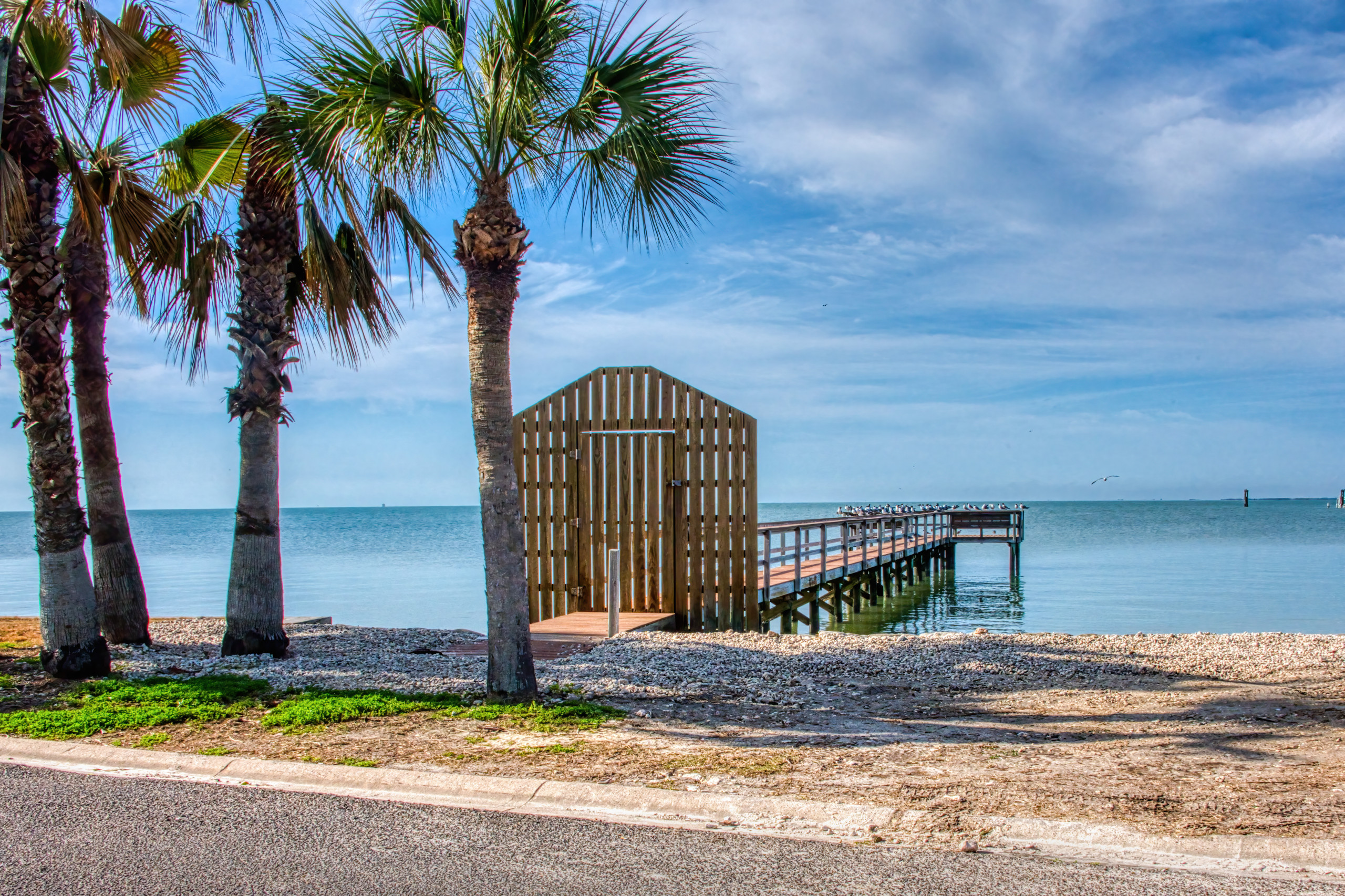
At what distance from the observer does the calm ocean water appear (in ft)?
62.3

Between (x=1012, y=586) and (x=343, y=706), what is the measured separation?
24.3 meters

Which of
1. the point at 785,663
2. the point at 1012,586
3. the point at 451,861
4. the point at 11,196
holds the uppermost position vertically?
the point at 11,196

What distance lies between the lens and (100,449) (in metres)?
8.79

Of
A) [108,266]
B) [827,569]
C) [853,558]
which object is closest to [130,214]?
[108,266]

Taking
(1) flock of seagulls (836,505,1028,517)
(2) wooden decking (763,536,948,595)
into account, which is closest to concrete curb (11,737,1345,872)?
(2) wooden decking (763,536,948,595)

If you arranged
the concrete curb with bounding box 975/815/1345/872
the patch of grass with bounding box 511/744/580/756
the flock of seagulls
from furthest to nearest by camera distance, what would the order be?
1. the flock of seagulls
2. the patch of grass with bounding box 511/744/580/756
3. the concrete curb with bounding box 975/815/1345/872

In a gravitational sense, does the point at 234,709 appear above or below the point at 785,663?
above

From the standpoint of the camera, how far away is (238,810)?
4133mm

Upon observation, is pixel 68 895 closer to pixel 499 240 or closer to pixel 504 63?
pixel 499 240

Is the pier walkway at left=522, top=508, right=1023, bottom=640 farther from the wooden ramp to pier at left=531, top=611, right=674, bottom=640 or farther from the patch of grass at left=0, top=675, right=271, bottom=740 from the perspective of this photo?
the patch of grass at left=0, top=675, right=271, bottom=740

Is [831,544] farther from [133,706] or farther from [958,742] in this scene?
[133,706]

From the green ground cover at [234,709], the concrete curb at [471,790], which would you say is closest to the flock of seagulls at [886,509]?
the green ground cover at [234,709]

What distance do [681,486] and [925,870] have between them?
7.98 metres

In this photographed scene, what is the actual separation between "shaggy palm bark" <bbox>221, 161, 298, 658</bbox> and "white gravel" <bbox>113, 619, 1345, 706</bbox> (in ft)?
1.15
